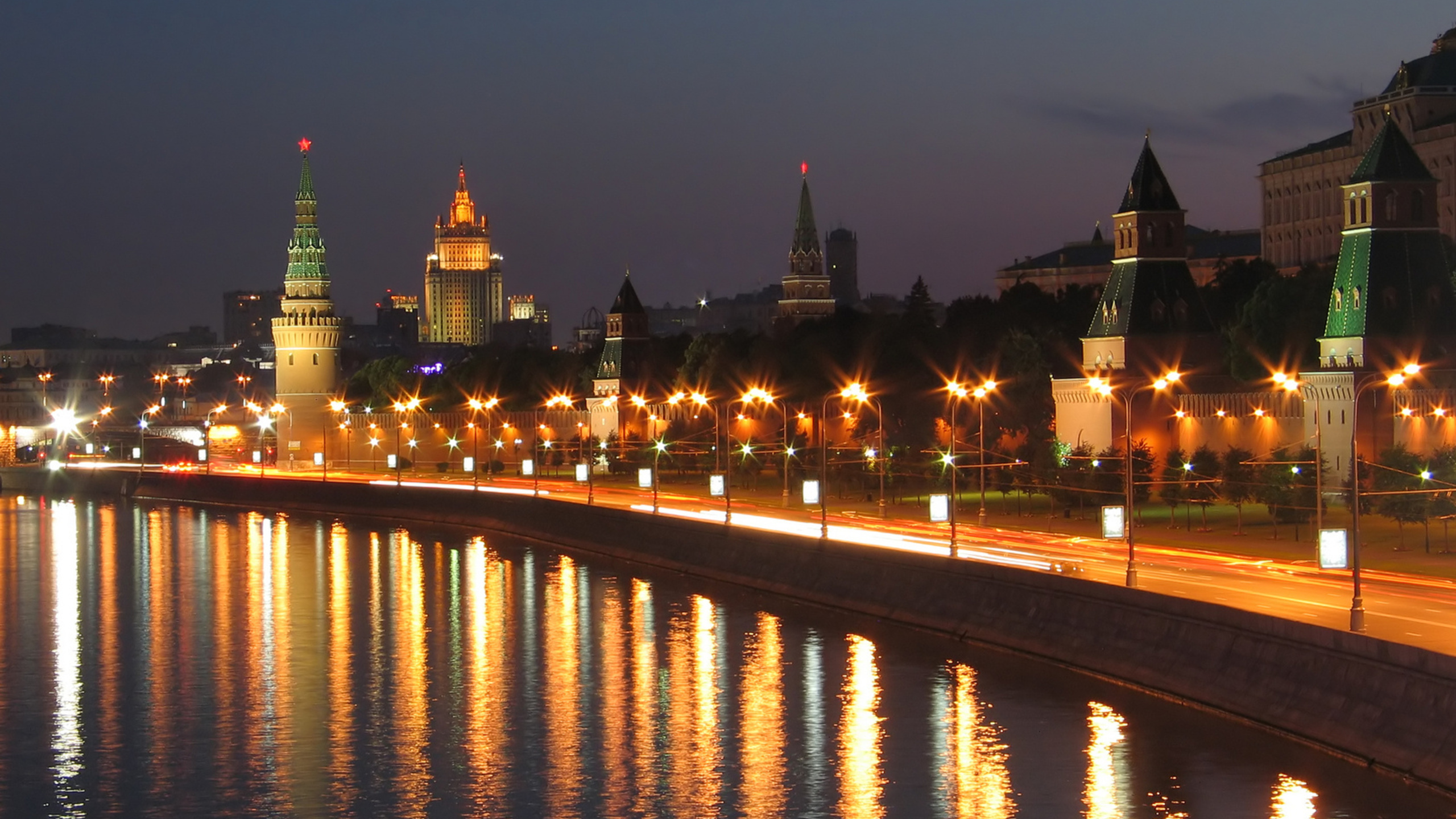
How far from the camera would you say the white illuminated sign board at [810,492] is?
6203 centimetres

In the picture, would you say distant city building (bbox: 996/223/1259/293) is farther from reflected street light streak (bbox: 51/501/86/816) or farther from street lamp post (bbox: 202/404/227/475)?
reflected street light streak (bbox: 51/501/86/816)

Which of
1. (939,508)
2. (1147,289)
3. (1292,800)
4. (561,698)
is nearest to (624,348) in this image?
(1147,289)

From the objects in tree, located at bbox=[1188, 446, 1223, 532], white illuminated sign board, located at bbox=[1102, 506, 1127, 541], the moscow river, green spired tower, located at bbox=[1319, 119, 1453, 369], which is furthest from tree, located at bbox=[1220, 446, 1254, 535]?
the moscow river

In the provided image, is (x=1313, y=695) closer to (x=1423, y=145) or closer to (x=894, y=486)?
(x=894, y=486)

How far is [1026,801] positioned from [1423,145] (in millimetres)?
115133

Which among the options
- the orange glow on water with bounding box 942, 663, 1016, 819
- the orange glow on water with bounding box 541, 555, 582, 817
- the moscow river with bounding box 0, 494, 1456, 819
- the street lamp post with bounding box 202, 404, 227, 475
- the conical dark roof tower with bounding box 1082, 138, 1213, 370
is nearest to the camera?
the orange glow on water with bounding box 942, 663, 1016, 819

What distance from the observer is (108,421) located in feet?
635

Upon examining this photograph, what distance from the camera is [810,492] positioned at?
6222cm

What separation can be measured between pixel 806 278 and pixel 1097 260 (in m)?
25.8

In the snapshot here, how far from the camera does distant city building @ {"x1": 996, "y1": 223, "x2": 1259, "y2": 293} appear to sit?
165625 mm

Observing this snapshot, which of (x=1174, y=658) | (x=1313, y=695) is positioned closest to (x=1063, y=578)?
(x=1174, y=658)

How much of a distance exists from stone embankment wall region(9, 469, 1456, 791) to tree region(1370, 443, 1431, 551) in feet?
34.7

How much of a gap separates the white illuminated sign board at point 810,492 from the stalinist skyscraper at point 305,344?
73.6 metres

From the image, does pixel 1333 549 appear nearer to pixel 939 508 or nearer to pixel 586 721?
pixel 586 721
